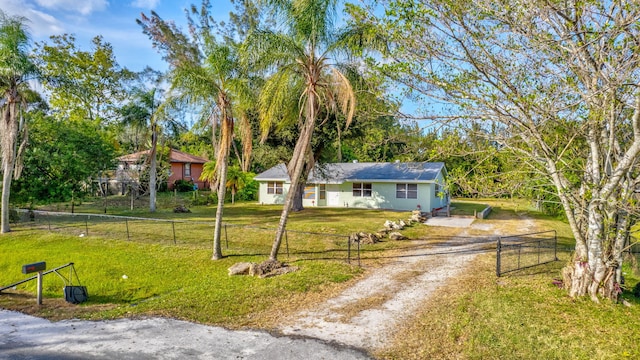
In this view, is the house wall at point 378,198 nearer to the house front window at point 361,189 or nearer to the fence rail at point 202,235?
the house front window at point 361,189

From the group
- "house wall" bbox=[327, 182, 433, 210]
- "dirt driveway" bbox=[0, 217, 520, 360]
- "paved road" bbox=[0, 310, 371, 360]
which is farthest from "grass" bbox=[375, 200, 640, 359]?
"house wall" bbox=[327, 182, 433, 210]

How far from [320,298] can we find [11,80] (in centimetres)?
1553

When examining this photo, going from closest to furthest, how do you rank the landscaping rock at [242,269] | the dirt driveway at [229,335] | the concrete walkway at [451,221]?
the dirt driveway at [229,335] < the landscaping rock at [242,269] < the concrete walkway at [451,221]

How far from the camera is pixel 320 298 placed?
8.28 meters

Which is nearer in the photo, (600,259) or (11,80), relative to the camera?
(600,259)

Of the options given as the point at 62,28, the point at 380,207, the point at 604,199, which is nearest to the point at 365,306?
the point at 604,199

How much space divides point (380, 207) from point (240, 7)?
18.8 meters

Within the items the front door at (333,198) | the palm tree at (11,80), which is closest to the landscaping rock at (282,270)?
the palm tree at (11,80)

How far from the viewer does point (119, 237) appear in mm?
14594

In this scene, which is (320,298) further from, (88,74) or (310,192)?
(88,74)

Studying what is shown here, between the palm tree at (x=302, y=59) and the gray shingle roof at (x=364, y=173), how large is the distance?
14415mm

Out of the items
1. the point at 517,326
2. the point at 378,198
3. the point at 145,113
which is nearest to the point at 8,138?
the point at 145,113

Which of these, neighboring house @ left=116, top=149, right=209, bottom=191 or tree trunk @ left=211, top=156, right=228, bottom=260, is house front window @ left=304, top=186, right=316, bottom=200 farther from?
tree trunk @ left=211, top=156, right=228, bottom=260

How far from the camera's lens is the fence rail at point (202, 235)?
496 inches
